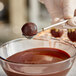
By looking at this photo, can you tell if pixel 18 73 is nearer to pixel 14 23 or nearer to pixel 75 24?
pixel 75 24

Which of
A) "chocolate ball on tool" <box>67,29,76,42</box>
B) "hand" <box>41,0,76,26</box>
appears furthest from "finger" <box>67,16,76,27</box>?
"chocolate ball on tool" <box>67,29,76,42</box>

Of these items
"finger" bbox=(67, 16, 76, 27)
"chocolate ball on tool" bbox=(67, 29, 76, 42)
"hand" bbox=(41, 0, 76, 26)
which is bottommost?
"chocolate ball on tool" bbox=(67, 29, 76, 42)

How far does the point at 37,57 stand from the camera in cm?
58

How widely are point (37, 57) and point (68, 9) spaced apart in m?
0.33

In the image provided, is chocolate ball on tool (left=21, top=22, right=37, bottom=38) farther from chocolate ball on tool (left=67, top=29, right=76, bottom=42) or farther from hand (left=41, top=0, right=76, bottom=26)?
chocolate ball on tool (left=67, top=29, right=76, bottom=42)

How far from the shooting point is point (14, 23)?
2.50 metres

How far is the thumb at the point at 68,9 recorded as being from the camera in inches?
32.2

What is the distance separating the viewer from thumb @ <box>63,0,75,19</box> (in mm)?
818

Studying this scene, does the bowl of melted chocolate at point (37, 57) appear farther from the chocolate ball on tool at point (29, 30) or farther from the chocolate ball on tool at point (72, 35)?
the chocolate ball on tool at point (72, 35)

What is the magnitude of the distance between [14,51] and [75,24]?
0.91 ft

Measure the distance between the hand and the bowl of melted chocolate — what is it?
0.18 m

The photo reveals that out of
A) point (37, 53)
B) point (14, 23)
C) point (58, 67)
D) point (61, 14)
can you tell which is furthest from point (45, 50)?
point (14, 23)

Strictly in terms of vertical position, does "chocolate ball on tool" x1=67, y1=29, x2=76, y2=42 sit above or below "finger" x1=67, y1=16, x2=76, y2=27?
below

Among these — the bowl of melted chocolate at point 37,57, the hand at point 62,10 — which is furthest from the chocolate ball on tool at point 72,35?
the bowl of melted chocolate at point 37,57
